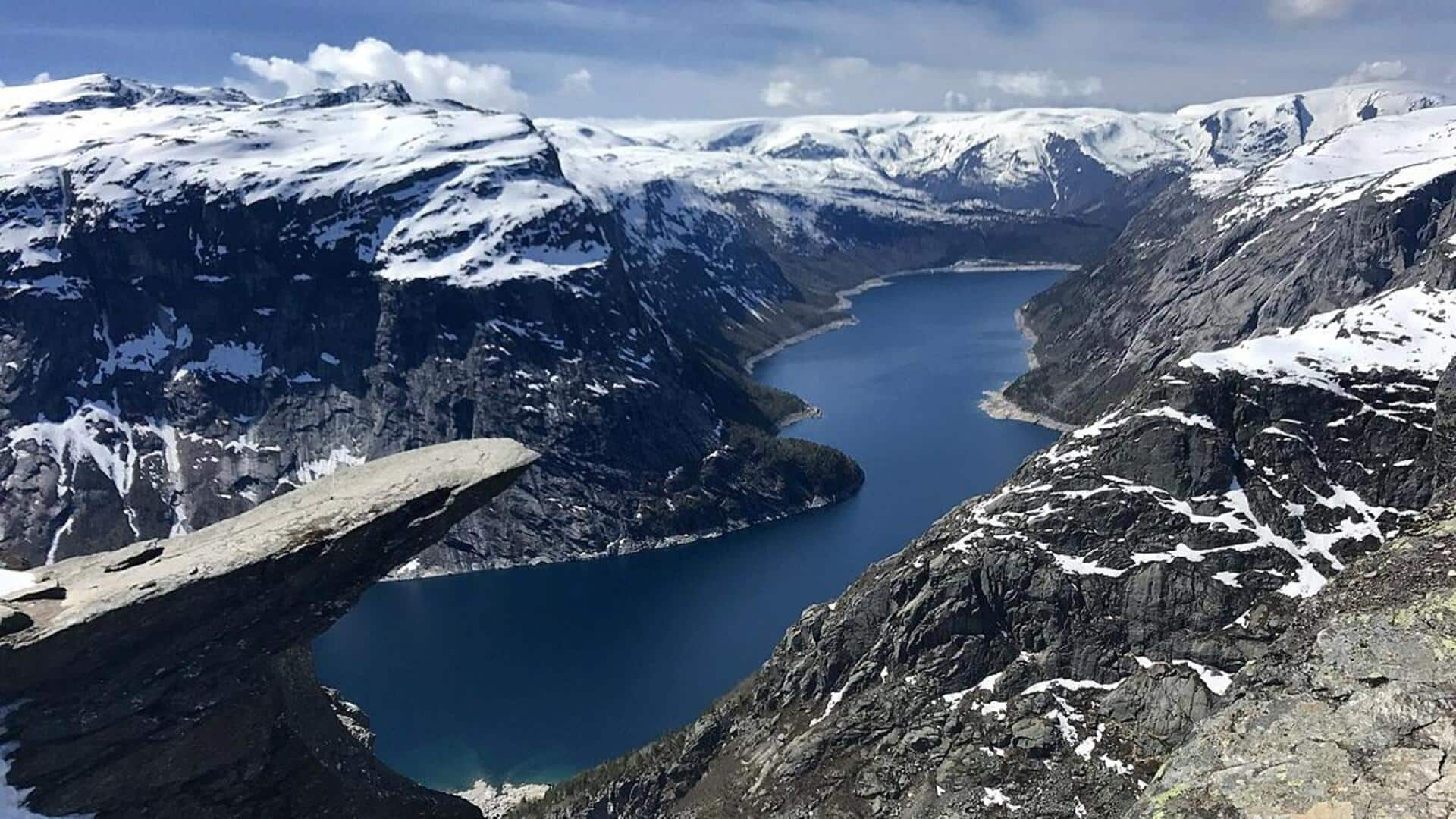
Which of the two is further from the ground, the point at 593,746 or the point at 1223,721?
the point at 1223,721

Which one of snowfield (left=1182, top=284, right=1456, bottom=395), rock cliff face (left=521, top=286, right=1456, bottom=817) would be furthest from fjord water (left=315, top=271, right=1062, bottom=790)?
snowfield (left=1182, top=284, right=1456, bottom=395)

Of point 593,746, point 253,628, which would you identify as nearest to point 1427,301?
point 593,746

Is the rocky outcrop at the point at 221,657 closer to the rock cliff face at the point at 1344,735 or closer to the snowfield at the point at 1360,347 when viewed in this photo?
the rock cliff face at the point at 1344,735

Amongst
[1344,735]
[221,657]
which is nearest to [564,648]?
[221,657]

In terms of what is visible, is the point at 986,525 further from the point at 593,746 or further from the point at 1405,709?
the point at 1405,709

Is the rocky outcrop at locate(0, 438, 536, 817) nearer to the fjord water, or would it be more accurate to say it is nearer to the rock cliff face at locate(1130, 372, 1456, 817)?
the rock cliff face at locate(1130, 372, 1456, 817)

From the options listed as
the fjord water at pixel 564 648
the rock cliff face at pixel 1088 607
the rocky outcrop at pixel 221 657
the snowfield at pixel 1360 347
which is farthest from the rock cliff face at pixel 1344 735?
the fjord water at pixel 564 648
